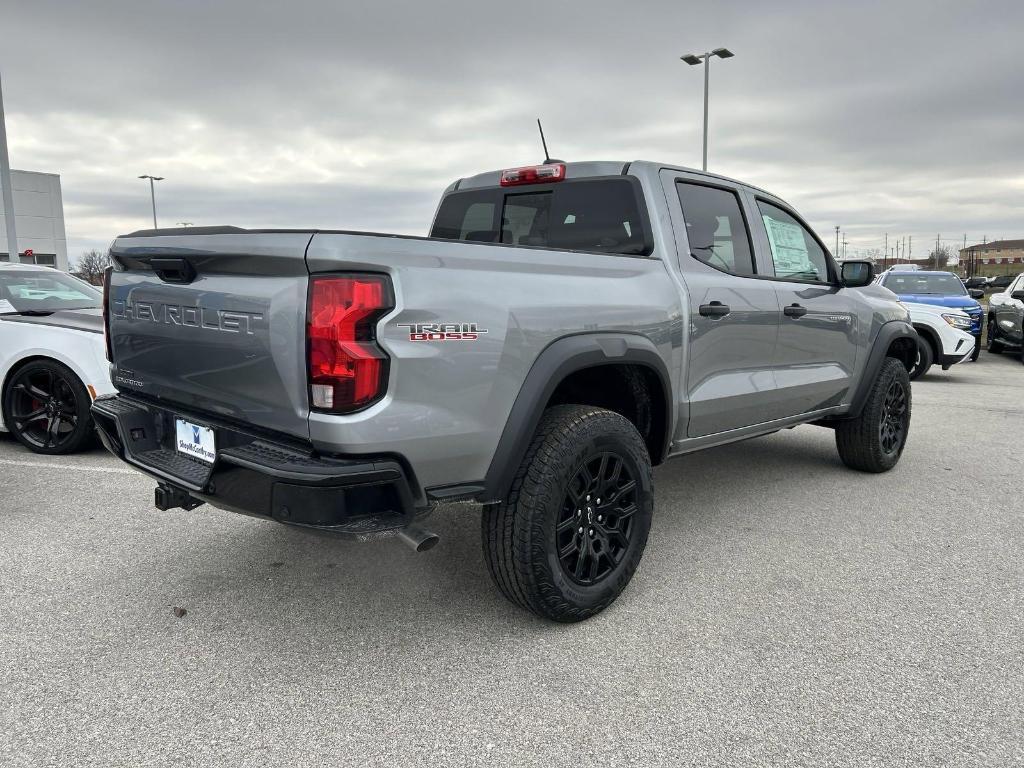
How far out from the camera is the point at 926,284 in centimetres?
1247

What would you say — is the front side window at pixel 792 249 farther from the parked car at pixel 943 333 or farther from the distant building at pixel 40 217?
the distant building at pixel 40 217

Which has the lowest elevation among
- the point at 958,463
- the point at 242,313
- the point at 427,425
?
the point at 958,463

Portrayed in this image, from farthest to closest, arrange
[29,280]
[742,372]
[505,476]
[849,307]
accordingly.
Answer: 1. [29,280]
2. [849,307]
3. [742,372]
4. [505,476]

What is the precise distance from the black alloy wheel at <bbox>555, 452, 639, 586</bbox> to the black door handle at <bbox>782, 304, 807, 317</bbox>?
1.65 m

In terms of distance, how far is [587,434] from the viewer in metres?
2.82

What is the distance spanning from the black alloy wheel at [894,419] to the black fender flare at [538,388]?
10.3 ft

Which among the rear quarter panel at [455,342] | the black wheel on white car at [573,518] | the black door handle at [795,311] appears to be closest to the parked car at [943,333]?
the black door handle at [795,311]

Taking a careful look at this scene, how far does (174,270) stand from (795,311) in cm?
316

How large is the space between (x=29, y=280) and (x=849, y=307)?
6305 mm

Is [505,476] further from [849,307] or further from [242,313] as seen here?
[849,307]

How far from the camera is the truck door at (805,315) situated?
4188 mm

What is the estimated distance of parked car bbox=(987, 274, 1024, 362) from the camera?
12.9 m

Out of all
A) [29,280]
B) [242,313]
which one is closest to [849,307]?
[242,313]

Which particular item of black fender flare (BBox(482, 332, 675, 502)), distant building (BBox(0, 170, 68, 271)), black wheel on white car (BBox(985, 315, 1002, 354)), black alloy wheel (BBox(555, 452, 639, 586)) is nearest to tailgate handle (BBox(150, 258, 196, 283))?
black fender flare (BBox(482, 332, 675, 502))
